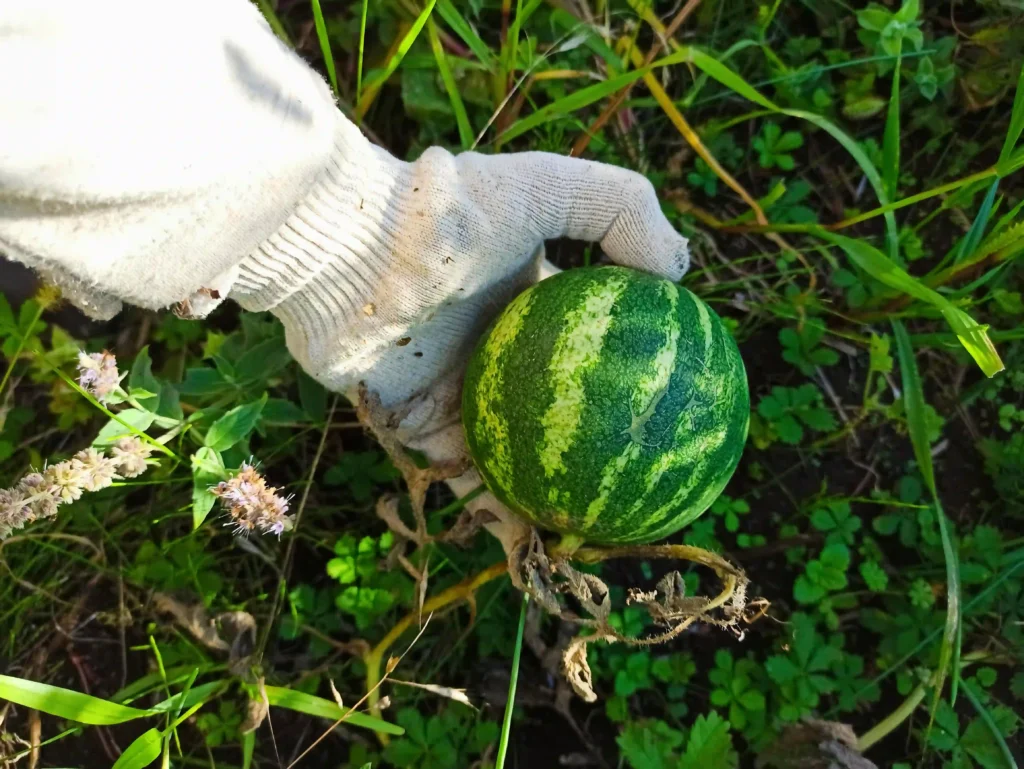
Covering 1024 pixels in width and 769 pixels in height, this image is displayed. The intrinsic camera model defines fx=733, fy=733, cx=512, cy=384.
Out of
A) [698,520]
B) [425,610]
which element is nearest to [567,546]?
[425,610]

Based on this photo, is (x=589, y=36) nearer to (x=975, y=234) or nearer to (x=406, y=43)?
(x=406, y=43)

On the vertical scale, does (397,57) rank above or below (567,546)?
above

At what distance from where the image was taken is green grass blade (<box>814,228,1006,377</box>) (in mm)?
1467

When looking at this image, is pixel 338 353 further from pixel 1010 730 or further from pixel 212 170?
pixel 1010 730

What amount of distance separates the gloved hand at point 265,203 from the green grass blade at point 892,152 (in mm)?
558

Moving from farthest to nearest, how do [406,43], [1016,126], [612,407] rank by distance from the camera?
[406,43]
[1016,126]
[612,407]

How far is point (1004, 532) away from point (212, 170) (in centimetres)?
219

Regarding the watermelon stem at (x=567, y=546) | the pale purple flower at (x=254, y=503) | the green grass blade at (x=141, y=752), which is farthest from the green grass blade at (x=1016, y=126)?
the green grass blade at (x=141, y=752)

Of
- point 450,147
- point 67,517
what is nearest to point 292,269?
point 450,147

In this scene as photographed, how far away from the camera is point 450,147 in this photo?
212 cm

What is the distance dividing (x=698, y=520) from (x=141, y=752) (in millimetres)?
1429

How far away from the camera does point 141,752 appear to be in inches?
57.8

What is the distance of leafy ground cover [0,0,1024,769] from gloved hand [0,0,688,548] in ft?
1.19

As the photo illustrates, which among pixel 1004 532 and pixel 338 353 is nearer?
pixel 338 353
